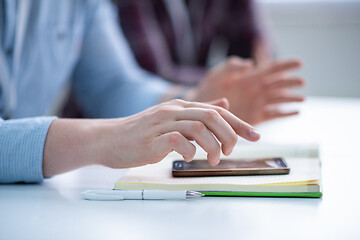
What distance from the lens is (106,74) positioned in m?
1.17

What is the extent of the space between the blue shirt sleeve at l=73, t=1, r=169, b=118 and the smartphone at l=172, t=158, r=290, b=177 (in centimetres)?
57

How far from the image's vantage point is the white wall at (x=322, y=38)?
2686 millimetres

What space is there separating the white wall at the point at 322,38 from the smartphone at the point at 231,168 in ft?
7.33

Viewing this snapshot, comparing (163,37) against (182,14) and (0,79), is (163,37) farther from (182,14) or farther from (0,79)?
(0,79)

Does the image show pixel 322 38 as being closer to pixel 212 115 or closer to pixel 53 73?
pixel 53 73

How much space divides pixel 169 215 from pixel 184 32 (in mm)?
1379

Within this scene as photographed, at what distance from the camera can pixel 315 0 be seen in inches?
106

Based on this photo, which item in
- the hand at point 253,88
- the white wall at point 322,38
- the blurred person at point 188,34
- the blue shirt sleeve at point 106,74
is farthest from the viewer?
the white wall at point 322,38

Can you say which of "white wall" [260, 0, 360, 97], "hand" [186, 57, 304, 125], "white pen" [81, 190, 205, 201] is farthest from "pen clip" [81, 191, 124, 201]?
"white wall" [260, 0, 360, 97]

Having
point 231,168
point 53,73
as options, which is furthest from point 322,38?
point 231,168

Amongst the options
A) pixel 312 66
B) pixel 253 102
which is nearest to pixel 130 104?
pixel 253 102

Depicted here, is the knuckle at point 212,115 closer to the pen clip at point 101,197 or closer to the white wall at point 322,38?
the pen clip at point 101,197

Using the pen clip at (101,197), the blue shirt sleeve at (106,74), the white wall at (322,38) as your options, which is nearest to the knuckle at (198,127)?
the pen clip at (101,197)

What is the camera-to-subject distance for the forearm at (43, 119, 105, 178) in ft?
1.66
